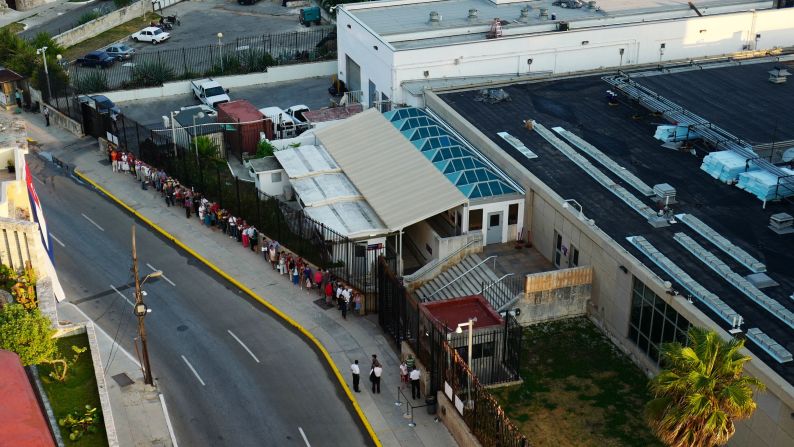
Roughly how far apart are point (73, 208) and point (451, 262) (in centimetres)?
2130

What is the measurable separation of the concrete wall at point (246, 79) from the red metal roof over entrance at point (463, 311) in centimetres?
3665

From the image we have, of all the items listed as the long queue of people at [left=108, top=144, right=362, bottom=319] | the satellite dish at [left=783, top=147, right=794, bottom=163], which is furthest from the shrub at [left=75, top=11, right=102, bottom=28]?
the satellite dish at [left=783, top=147, right=794, bottom=163]

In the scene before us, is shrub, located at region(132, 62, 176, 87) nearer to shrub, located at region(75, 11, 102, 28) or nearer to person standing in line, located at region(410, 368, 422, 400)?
shrub, located at region(75, 11, 102, 28)

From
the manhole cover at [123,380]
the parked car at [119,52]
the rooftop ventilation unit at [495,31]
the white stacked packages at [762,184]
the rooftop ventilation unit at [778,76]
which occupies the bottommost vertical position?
the manhole cover at [123,380]

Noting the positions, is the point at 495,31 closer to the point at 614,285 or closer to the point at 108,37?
the point at 614,285

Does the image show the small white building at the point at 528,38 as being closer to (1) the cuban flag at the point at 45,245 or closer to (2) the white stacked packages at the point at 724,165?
(2) the white stacked packages at the point at 724,165

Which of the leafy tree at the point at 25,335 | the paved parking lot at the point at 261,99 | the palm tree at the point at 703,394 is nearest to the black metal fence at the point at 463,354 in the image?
the palm tree at the point at 703,394

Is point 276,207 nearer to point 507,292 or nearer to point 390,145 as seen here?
point 390,145

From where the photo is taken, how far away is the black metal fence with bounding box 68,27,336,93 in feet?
239

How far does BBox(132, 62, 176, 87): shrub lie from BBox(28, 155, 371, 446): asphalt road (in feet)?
63.2

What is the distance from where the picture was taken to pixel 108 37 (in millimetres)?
86125

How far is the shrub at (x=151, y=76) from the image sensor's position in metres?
72.7

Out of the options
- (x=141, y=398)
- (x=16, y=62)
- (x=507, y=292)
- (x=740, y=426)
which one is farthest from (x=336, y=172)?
(x=16, y=62)

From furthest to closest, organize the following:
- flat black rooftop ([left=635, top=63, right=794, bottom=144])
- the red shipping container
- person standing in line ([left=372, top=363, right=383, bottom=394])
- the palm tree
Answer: the red shipping container, flat black rooftop ([left=635, top=63, right=794, bottom=144]), person standing in line ([left=372, top=363, right=383, bottom=394]), the palm tree
